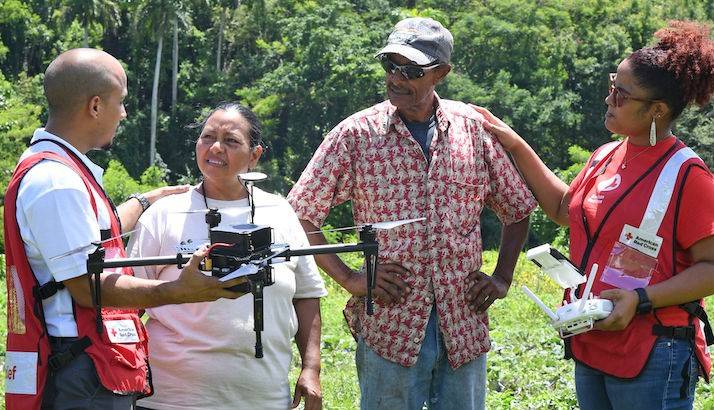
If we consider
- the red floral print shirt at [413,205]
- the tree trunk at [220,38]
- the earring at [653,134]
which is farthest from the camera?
the tree trunk at [220,38]

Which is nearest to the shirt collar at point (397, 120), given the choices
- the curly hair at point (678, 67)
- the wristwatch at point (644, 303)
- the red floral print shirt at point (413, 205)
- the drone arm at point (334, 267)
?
the red floral print shirt at point (413, 205)

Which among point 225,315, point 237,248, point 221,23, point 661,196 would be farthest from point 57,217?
point 221,23

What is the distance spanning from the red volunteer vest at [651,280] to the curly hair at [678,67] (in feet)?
0.60

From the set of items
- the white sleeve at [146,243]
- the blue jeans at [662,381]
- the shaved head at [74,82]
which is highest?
the shaved head at [74,82]

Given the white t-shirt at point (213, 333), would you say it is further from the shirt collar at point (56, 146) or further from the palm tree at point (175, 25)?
the palm tree at point (175, 25)

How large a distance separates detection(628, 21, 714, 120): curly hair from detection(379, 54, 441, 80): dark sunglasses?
791 millimetres

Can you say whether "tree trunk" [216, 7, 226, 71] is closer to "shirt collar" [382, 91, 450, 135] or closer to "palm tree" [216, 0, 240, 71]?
"palm tree" [216, 0, 240, 71]

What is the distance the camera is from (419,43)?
4184 mm

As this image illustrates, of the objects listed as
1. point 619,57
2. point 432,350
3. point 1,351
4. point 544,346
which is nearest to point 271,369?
point 432,350

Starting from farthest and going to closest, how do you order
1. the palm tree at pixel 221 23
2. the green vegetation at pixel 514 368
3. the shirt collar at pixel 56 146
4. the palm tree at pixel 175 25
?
1. the palm tree at pixel 221 23
2. the palm tree at pixel 175 25
3. the green vegetation at pixel 514 368
4. the shirt collar at pixel 56 146

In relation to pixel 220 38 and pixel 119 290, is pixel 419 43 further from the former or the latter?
pixel 220 38

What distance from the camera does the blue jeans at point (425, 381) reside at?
4.15m

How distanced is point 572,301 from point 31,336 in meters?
1.80

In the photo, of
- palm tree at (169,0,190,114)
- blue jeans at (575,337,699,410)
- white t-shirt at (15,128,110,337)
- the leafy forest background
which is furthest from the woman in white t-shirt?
palm tree at (169,0,190,114)
